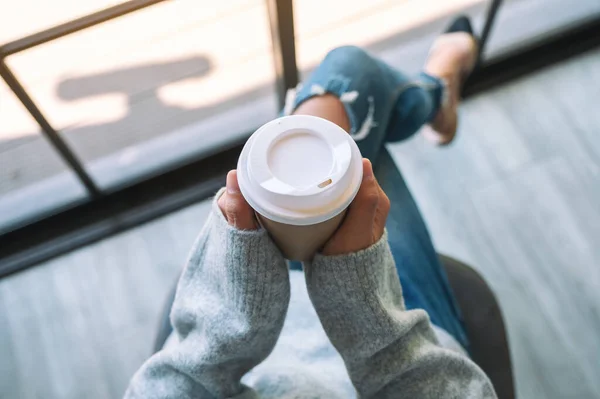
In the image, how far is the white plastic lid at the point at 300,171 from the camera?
0.37m

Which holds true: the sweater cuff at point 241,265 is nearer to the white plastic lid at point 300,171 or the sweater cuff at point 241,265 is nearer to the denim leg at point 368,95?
the white plastic lid at point 300,171

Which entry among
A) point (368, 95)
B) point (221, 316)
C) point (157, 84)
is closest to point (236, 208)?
point (221, 316)

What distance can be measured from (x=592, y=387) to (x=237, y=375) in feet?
2.50

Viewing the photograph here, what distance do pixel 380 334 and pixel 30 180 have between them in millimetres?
883

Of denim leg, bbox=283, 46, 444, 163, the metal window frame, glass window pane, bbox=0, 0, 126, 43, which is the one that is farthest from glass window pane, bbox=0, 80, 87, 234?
denim leg, bbox=283, 46, 444, 163

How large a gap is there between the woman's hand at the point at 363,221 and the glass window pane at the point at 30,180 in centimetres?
81

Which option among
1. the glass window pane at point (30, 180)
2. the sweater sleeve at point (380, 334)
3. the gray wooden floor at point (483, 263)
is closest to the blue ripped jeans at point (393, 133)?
the sweater sleeve at point (380, 334)

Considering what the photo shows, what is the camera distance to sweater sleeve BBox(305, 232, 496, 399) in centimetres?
46

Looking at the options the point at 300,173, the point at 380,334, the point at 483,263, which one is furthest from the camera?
the point at 483,263

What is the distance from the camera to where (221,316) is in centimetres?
50

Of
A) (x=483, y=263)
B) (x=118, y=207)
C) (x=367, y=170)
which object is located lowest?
(x=483, y=263)

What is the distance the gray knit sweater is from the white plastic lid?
0.24 ft

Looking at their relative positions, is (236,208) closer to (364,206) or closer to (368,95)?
(364,206)

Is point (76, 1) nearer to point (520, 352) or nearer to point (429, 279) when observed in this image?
point (429, 279)
